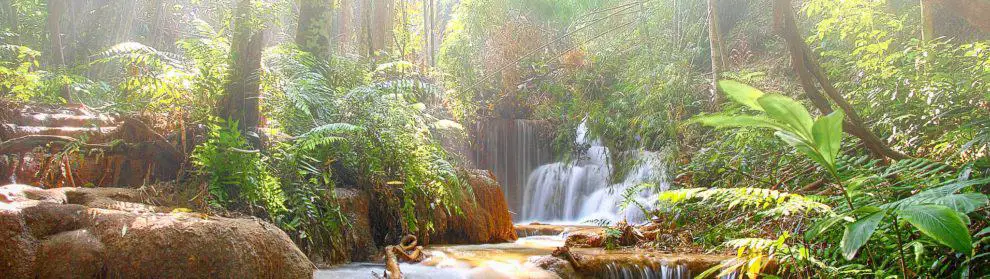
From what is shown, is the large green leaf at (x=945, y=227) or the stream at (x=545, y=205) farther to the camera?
the stream at (x=545, y=205)

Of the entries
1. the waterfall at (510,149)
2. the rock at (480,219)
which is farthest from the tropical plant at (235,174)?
the waterfall at (510,149)

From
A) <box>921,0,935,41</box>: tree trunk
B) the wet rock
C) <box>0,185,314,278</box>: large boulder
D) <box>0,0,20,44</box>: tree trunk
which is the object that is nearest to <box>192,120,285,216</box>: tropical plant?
<box>0,185,314,278</box>: large boulder

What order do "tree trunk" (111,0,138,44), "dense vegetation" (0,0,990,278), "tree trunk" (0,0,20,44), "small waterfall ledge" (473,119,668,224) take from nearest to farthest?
"dense vegetation" (0,0,990,278) < "tree trunk" (0,0,20,44) < "small waterfall ledge" (473,119,668,224) < "tree trunk" (111,0,138,44)

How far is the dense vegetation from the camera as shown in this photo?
270 centimetres

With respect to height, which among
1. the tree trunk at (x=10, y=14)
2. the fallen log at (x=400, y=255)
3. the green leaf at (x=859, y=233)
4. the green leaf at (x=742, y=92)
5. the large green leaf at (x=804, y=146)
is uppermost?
the tree trunk at (x=10, y=14)

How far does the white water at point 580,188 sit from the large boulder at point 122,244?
7704 millimetres

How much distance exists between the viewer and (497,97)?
616 inches

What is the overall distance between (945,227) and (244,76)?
4877 millimetres

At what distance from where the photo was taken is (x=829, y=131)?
1601mm

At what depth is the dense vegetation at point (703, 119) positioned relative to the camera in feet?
8.86

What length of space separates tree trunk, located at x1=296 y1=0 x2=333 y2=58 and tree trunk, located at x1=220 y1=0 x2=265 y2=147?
6.37ft

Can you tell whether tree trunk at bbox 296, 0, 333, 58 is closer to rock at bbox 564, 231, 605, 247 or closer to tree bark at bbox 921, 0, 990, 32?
rock at bbox 564, 231, 605, 247

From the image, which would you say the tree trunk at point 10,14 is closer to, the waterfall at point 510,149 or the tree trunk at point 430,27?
the tree trunk at point 430,27

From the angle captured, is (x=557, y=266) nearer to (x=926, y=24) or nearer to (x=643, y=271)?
(x=643, y=271)
